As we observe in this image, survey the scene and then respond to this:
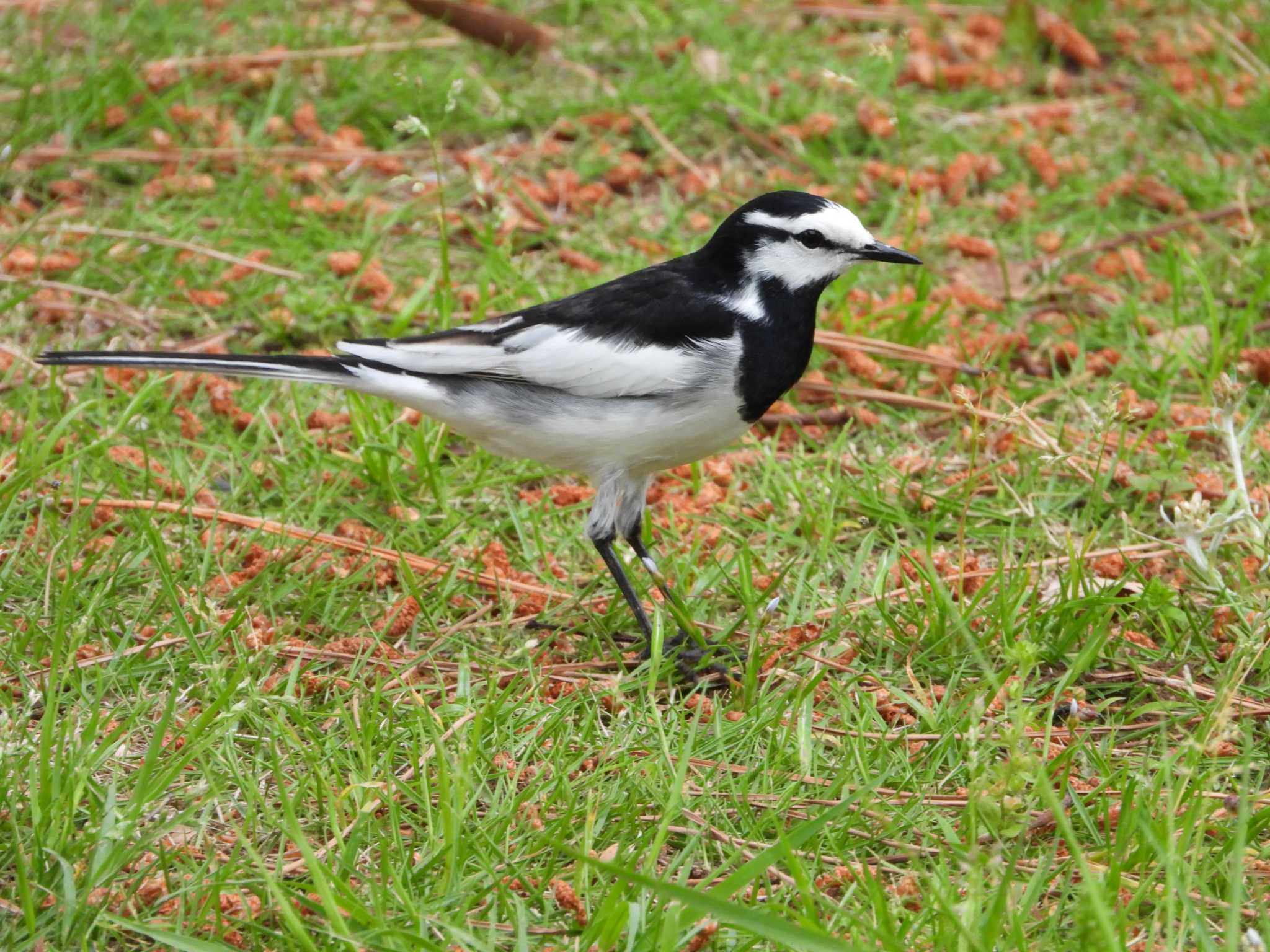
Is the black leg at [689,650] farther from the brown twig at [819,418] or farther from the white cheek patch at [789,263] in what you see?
the brown twig at [819,418]

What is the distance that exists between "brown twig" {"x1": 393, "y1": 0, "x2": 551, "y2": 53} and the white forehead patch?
11.2ft

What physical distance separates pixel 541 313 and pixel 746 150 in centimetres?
275

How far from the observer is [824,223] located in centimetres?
436

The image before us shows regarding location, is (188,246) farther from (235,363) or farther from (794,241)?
(794,241)

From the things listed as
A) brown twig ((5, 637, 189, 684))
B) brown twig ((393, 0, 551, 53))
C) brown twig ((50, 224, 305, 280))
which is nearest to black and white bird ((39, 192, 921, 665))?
brown twig ((5, 637, 189, 684))

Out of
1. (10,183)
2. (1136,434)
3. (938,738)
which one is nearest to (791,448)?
(1136,434)

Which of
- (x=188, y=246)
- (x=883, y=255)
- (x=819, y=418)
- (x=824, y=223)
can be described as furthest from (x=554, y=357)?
(x=188, y=246)

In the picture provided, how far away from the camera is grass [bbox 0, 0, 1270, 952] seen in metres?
3.07

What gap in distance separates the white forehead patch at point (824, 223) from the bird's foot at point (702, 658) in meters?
1.18

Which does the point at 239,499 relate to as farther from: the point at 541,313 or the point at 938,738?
the point at 938,738

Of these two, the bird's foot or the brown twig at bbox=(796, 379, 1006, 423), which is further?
the brown twig at bbox=(796, 379, 1006, 423)

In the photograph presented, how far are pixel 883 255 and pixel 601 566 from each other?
126cm

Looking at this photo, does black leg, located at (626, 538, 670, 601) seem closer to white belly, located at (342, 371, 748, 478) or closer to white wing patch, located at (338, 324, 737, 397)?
white belly, located at (342, 371, 748, 478)

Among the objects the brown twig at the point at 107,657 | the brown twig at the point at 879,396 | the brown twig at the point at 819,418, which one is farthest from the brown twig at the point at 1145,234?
the brown twig at the point at 107,657
